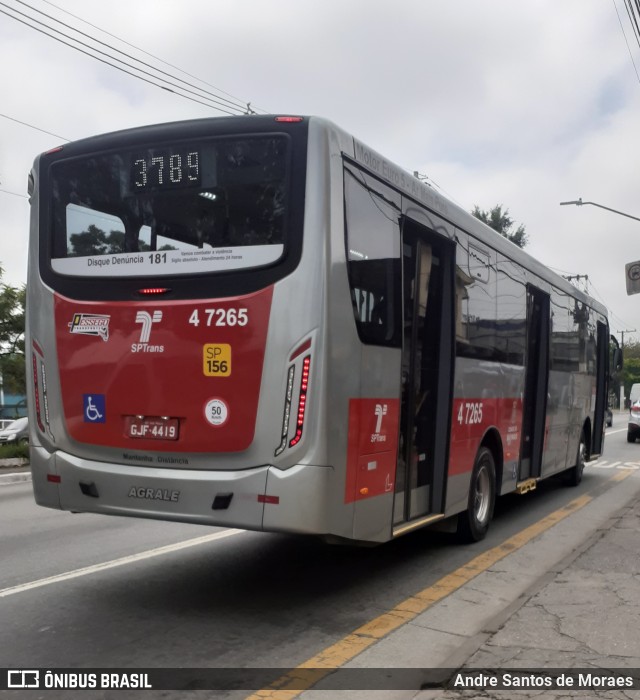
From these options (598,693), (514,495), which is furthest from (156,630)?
(514,495)

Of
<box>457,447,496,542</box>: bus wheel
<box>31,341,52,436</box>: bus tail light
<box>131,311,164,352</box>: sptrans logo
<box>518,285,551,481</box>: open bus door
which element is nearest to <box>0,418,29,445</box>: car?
<box>518,285,551,481</box>: open bus door

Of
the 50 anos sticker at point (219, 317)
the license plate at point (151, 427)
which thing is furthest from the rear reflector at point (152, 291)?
the license plate at point (151, 427)

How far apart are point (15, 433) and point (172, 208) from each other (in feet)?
64.1

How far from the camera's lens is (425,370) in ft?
23.4

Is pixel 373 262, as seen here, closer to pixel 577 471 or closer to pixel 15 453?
pixel 577 471

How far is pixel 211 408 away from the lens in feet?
17.8

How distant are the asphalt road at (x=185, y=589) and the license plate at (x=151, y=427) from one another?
1.25m

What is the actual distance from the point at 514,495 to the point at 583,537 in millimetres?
3632

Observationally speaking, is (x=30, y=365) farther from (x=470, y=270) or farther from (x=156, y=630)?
(x=470, y=270)

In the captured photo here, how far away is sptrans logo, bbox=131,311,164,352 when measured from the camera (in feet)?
18.6

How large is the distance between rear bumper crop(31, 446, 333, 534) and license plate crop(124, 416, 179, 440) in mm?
226

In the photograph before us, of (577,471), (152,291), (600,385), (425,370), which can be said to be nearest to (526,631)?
(425,370)

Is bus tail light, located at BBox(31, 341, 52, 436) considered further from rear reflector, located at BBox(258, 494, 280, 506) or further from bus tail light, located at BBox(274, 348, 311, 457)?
bus tail light, located at BBox(274, 348, 311, 457)

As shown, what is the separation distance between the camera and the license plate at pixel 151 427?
5.57 m
